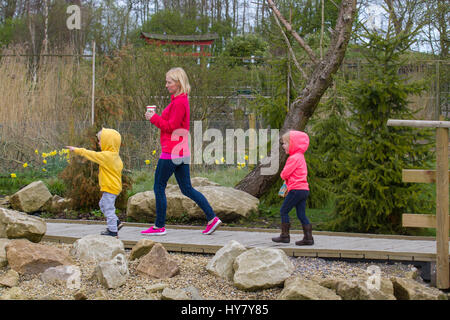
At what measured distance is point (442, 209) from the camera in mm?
4492

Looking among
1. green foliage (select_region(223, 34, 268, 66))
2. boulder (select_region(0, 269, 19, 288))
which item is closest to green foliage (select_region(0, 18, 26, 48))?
green foliage (select_region(223, 34, 268, 66))

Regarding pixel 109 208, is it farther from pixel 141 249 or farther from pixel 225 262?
pixel 225 262

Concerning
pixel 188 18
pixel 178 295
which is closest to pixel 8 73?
pixel 178 295

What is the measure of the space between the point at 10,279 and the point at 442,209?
3631mm

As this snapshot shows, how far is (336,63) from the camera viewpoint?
7277 mm

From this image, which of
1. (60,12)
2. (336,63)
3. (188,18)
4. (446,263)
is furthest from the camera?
(188,18)

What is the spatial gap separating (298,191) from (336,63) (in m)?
2.67

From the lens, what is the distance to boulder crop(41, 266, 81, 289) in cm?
435

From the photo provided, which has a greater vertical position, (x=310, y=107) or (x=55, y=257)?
(x=310, y=107)

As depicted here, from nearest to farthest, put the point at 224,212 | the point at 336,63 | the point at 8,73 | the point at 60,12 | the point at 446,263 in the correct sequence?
the point at 446,263 < the point at 224,212 < the point at 336,63 < the point at 8,73 < the point at 60,12

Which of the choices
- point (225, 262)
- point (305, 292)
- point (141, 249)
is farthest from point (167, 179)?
point (305, 292)

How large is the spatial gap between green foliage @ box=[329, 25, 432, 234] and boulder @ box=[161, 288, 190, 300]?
2728 mm

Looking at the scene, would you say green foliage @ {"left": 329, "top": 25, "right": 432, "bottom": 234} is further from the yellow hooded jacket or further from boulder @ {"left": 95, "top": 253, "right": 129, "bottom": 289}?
boulder @ {"left": 95, "top": 253, "right": 129, "bottom": 289}
